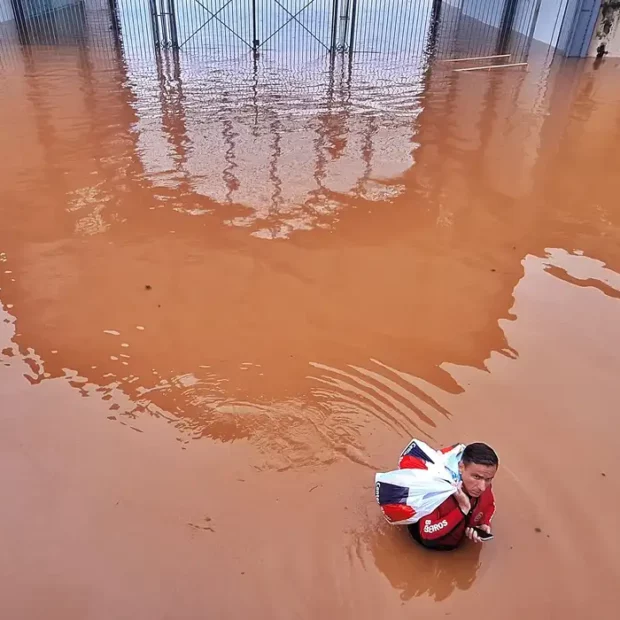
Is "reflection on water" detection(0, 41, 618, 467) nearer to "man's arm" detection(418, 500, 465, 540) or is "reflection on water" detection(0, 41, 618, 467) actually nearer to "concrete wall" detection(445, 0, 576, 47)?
"man's arm" detection(418, 500, 465, 540)

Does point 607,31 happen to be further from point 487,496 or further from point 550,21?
point 487,496

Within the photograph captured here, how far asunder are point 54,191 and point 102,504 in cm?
478

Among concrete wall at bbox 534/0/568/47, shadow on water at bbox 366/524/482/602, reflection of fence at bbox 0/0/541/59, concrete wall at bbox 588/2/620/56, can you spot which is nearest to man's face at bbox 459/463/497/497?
shadow on water at bbox 366/524/482/602

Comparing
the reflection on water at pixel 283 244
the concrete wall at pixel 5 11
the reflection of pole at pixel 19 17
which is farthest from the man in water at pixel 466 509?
the concrete wall at pixel 5 11

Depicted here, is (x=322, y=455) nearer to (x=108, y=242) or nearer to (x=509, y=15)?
(x=108, y=242)

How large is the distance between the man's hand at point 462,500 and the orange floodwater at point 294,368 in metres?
0.38

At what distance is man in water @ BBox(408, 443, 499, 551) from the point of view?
2.69m

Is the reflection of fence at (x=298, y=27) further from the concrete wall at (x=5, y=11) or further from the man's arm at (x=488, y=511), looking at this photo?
the man's arm at (x=488, y=511)

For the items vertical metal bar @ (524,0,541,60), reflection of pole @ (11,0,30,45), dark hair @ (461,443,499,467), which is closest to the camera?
dark hair @ (461,443,499,467)

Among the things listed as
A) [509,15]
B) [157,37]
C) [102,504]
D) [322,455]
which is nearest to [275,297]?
[322,455]

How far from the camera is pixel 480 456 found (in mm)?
2682

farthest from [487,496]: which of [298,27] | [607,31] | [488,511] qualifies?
[298,27]

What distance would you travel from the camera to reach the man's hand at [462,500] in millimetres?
2768

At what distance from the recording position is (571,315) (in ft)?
15.9
